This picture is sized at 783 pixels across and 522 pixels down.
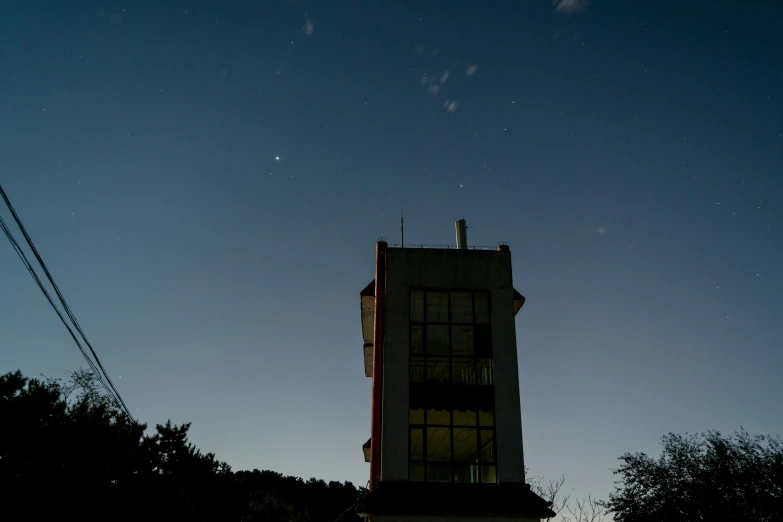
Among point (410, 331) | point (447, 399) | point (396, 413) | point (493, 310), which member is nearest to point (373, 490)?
point (396, 413)

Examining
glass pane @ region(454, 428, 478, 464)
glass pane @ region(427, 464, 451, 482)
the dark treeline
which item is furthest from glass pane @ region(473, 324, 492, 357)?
the dark treeline

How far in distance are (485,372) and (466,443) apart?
4811mm

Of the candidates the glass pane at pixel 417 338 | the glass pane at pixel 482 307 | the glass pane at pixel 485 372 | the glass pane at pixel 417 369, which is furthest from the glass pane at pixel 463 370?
the glass pane at pixel 417 338

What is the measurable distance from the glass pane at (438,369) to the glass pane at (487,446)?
2.42 meters

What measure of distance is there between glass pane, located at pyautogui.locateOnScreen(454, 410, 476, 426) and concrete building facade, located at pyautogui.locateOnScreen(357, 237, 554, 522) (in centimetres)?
8

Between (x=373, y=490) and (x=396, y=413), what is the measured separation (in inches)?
104

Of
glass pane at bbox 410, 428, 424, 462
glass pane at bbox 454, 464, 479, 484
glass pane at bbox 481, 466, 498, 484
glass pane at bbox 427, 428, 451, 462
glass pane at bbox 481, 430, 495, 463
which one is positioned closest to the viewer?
glass pane at bbox 481, 466, 498, 484

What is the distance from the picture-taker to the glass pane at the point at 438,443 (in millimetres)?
23155

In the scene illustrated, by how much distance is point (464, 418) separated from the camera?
22188 mm

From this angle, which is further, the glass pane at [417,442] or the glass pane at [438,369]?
the glass pane at [438,369]

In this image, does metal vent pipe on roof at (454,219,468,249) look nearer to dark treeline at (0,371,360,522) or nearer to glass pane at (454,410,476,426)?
glass pane at (454,410,476,426)

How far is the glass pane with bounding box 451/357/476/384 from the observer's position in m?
21.1

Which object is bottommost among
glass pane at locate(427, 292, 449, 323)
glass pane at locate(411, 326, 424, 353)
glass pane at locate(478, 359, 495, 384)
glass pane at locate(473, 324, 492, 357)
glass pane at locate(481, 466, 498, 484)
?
glass pane at locate(481, 466, 498, 484)

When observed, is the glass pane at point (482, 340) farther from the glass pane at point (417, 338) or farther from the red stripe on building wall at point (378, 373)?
the red stripe on building wall at point (378, 373)
